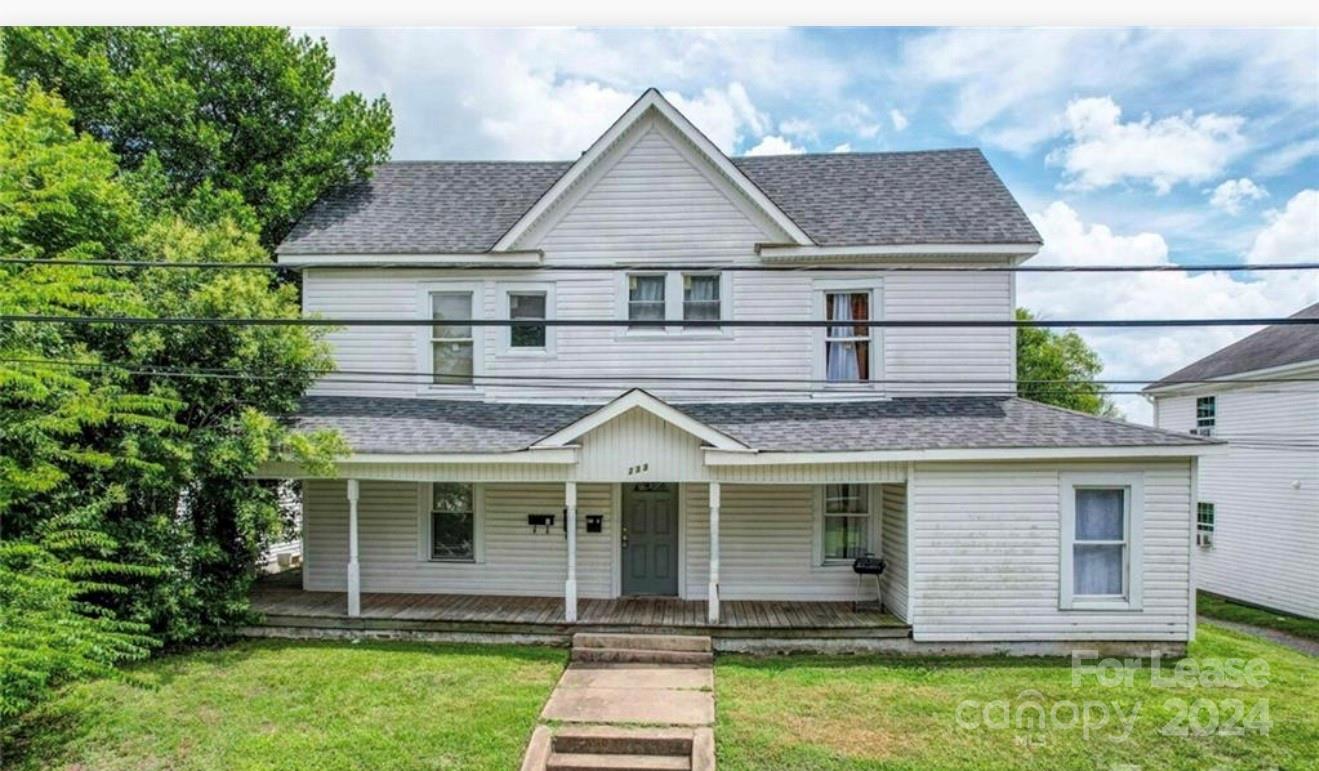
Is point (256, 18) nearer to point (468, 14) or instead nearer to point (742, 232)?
point (468, 14)

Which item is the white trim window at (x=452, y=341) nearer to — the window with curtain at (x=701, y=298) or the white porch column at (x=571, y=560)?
the white porch column at (x=571, y=560)

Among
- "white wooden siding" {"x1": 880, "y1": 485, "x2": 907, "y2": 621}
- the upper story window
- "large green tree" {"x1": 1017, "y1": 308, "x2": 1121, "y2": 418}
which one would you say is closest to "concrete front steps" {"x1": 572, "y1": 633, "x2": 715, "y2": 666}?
"white wooden siding" {"x1": 880, "y1": 485, "x2": 907, "y2": 621}

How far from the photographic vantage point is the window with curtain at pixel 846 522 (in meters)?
10.8

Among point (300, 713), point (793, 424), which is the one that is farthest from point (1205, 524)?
point (300, 713)

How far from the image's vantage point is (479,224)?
11922mm

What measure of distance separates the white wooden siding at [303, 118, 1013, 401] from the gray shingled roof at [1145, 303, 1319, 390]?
575cm

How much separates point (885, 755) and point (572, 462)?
533cm

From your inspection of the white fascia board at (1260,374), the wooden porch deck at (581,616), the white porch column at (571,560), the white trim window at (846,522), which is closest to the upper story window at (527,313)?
the white porch column at (571,560)

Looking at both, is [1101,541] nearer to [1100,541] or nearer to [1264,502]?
[1100,541]

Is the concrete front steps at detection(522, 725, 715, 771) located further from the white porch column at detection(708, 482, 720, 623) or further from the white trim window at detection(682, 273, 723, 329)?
the white trim window at detection(682, 273, 723, 329)

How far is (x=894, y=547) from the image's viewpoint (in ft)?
32.8

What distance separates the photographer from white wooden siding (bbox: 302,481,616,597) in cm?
1091

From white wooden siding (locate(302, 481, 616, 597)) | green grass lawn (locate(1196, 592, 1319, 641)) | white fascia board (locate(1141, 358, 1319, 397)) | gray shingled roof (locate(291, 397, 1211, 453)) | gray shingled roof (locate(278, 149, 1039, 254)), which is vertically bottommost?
green grass lawn (locate(1196, 592, 1319, 641))

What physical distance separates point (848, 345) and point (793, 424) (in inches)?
77.7
